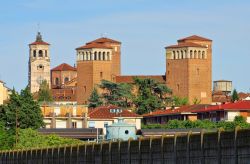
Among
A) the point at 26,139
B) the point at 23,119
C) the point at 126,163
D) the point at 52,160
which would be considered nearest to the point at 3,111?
the point at 23,119

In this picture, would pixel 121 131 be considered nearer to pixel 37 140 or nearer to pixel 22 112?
pixel 37 140

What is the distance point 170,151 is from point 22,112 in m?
126

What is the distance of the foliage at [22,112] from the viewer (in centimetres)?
16025

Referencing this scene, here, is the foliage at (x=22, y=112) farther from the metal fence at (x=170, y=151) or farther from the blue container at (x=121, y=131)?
the metal fence at (x=170, y=151)

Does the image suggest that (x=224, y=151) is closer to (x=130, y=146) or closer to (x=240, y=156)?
(x=240, y=156)

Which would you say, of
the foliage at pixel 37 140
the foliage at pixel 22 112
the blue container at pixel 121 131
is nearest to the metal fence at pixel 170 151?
the blue container at pixel 121 131

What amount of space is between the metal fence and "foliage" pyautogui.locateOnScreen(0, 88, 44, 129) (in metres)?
106

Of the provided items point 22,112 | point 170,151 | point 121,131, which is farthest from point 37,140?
point 170,151

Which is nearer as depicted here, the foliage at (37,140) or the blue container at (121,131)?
the blue container at (121,131)

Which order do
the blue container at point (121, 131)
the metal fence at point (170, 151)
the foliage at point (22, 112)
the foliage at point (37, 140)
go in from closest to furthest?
1. the metal fence at point (170, 151)
2. the blue container at point (121, 131)
3. the foliage at point (37, 140)
4. the foliage at point (22, 112)

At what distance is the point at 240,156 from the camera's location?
34.8m

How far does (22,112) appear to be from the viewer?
165250mm

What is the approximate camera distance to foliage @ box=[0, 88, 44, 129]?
160250mm

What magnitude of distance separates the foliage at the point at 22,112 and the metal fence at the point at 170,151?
106m
